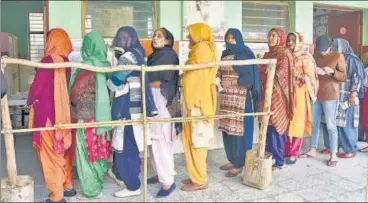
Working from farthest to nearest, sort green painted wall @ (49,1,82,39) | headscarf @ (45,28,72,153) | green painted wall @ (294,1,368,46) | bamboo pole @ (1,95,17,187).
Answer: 1. green painted wall @ (294,1,368,46)
2. green painted wall @ (49,1,82,39)
3. headscarf @ (45,28,72,153)
4. bamboo pole @ (1,95,17,187)

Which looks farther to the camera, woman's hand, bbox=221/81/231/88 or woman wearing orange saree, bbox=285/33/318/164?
woman wearing orange saree, bbox=285/33/318/164

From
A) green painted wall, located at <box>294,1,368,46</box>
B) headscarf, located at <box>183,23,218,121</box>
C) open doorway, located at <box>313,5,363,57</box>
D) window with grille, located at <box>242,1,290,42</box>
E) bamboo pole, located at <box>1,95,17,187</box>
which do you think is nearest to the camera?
bamboo pole, located at <box>1,95,17,187</box>

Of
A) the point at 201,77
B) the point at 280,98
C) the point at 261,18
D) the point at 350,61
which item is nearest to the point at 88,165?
the point at 201,77

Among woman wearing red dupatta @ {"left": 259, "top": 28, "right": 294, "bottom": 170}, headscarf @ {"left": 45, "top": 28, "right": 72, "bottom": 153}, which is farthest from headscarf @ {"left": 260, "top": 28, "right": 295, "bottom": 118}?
headscarf @ {"left": 45, "top": 28, "right": 72, "bottom": 153}

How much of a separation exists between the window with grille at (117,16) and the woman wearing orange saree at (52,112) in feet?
6.63

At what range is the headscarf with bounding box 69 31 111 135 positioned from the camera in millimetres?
2646

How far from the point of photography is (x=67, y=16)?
14.5ft

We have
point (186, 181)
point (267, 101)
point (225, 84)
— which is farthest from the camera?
point (225, 84)

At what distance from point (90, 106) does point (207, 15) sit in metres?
2.88

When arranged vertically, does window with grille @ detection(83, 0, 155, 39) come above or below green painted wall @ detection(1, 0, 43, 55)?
below

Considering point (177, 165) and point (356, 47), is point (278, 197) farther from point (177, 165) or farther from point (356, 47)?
point (356, 47)

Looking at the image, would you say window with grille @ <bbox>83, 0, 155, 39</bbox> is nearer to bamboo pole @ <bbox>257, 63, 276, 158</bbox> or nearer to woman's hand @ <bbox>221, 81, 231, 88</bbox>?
woman's hand @ <bbox>221, 81, 231, 88</bbox>

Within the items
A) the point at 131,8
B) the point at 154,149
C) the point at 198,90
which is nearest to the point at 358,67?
the point at 198,90

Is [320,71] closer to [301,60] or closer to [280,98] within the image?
[301,60]
